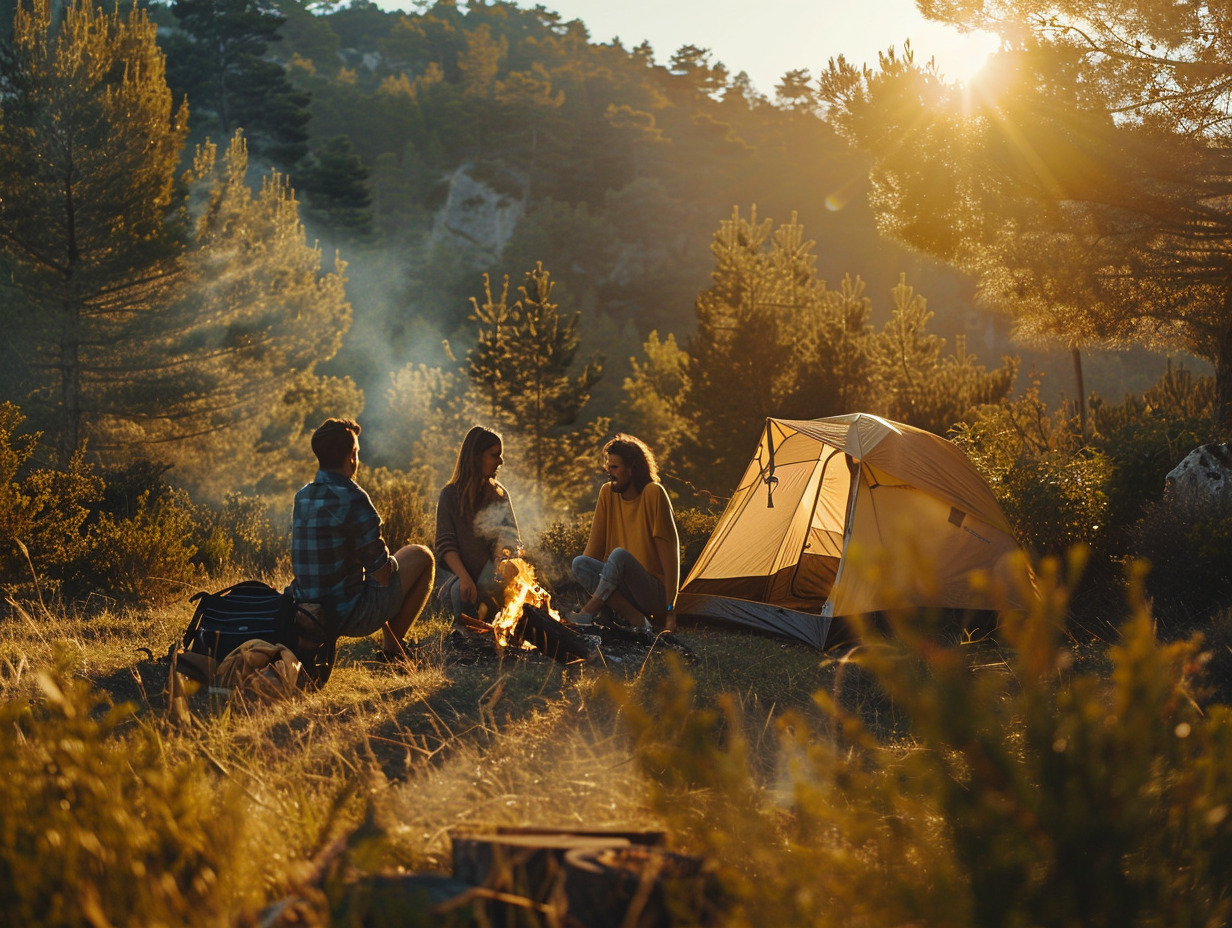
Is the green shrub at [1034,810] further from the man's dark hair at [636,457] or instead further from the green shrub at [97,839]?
the man's dark hair at [636,457]

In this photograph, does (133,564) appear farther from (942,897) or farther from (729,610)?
(942,897)

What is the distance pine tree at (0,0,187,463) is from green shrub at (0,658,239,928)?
41.0 feet

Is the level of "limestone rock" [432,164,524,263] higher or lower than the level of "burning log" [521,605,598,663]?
higher

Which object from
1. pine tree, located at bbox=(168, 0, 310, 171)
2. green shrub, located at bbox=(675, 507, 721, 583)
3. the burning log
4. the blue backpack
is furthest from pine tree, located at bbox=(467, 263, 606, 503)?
pine tree, located at bbox=(168, 0, 310, 171)

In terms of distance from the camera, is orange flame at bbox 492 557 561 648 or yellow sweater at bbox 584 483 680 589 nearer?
orange flame at bbox 492 557 561 648

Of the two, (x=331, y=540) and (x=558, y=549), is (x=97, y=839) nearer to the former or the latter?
(x=331, y=540)

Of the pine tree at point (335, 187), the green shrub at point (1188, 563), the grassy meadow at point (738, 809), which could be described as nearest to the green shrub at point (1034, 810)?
the grassy meadow at point (738, 809)

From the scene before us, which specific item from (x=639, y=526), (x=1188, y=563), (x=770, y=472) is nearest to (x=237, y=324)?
(x=770, y=472)

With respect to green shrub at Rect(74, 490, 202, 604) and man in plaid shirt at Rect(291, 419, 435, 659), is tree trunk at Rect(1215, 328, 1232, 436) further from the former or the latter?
green shrub at Rect(74, 490, 202, 604)

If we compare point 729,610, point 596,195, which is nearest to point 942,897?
point 729,610

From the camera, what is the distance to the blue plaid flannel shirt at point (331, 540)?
13.7 feet

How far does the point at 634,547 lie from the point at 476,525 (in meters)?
1.04

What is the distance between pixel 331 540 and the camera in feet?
13.8

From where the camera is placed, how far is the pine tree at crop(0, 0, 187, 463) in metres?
12.0
